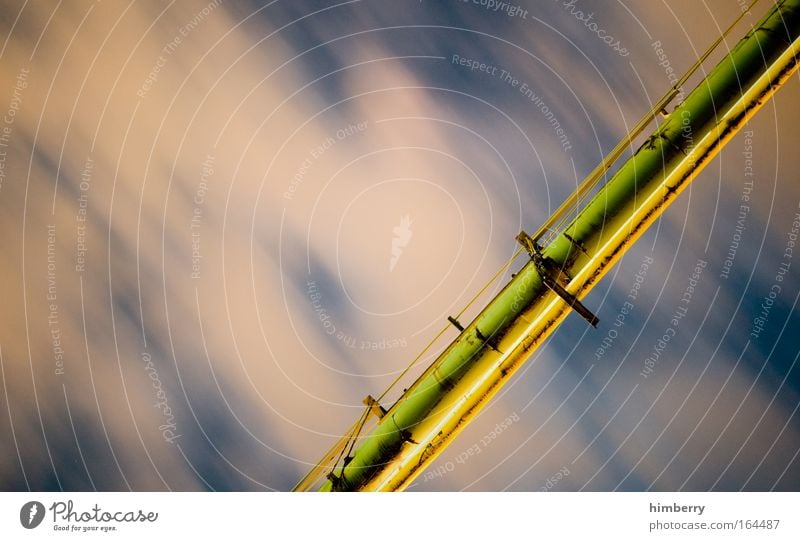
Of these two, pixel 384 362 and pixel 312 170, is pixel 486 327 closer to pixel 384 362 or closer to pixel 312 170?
pixel 384 362

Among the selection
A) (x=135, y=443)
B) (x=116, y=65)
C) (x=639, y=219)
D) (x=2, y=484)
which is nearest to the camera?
(x=639, y=219)

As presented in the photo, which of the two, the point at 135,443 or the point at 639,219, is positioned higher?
the point at 639,219

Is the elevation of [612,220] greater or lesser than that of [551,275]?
greater

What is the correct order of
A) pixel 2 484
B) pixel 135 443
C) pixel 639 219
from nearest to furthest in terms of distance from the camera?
pixel 639 219
pixel 2 484
pixel 135 443

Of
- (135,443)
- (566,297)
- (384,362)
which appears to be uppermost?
(566,297)
